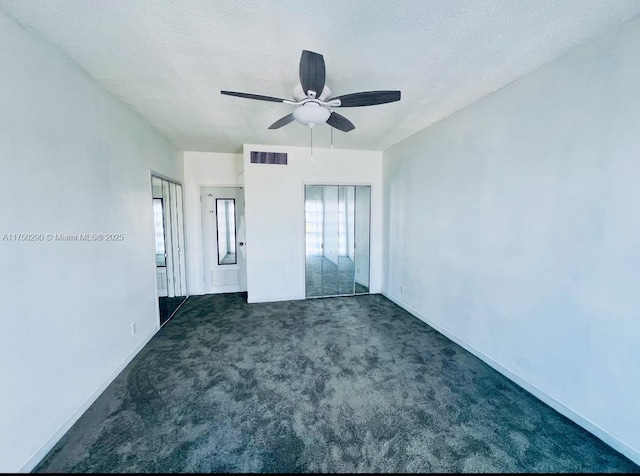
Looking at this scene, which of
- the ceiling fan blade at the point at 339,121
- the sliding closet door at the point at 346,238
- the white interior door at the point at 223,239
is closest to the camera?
the ceiling fan blade at the point at 339,121

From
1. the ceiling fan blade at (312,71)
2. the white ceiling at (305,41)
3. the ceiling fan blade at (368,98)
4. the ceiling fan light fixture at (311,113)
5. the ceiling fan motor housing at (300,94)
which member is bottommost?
the ceiling fan light fixture at (311,113)

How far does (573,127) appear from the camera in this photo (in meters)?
1.88

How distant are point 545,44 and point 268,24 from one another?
193 centimetres

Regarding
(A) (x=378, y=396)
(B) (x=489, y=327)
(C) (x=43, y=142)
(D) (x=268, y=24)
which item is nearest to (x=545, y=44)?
(D) (x=268, y=24)

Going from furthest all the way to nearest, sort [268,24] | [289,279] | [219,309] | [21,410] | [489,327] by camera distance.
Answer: [289,279], [219,309], [489,327], [268,24], [21,410]

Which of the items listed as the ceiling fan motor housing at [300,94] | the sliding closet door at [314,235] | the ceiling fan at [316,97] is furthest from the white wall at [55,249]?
the sliding closet door at [314,235]

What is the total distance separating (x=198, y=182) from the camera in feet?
15.5

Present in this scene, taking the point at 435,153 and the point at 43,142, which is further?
the point at 435,153

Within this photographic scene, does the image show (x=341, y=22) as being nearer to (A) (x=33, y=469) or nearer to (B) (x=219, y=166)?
(A) (x=33, y=469)

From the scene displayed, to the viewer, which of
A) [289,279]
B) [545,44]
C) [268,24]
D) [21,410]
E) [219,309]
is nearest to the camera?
[21,410]

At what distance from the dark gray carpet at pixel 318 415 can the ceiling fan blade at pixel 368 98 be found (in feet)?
7.95

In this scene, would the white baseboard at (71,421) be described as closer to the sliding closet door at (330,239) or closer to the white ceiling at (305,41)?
the white ceiling at (305,41)

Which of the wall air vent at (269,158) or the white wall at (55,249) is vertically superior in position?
the wall air vent at (269,158)

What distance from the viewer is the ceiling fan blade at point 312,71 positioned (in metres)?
1.52
